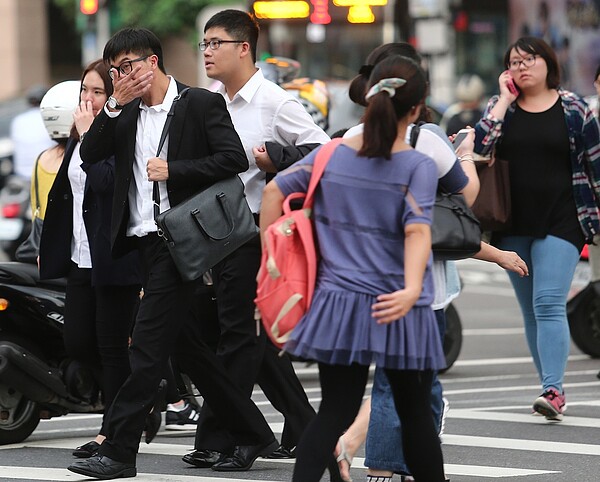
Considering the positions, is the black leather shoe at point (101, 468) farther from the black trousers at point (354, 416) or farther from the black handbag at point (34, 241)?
the black handbag at point (34, 241)

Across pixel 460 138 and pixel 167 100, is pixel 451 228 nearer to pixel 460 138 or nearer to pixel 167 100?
pixel 460 138

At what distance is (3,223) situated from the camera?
16422mm

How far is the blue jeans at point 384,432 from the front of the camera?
6305mm

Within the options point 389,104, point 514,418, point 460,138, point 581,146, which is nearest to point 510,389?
point 514,418

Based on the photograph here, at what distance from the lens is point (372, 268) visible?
5.47 meters

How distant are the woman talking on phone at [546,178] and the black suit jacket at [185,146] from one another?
195cm

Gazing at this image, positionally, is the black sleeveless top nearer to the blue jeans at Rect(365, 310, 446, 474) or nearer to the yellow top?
the blue jeans at Rect(365, 310, 446, 474)

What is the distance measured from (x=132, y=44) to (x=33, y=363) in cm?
183

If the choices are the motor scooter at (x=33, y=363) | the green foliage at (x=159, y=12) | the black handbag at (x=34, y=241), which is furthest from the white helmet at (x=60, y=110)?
the green foliage at (x=159, y=12)

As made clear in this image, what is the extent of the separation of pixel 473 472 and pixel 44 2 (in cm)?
4212

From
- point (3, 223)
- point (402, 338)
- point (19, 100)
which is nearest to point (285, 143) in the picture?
point (402, 338)

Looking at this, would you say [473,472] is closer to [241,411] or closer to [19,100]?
[241,411]

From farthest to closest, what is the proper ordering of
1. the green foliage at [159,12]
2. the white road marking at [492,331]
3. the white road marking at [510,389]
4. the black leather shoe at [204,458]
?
the green foliage at [159,12], the white road marking at [492,331], the white road marking at [510,389], the black leather shoe at [204,458]

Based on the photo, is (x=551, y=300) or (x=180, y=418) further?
(x=180, y=418)
